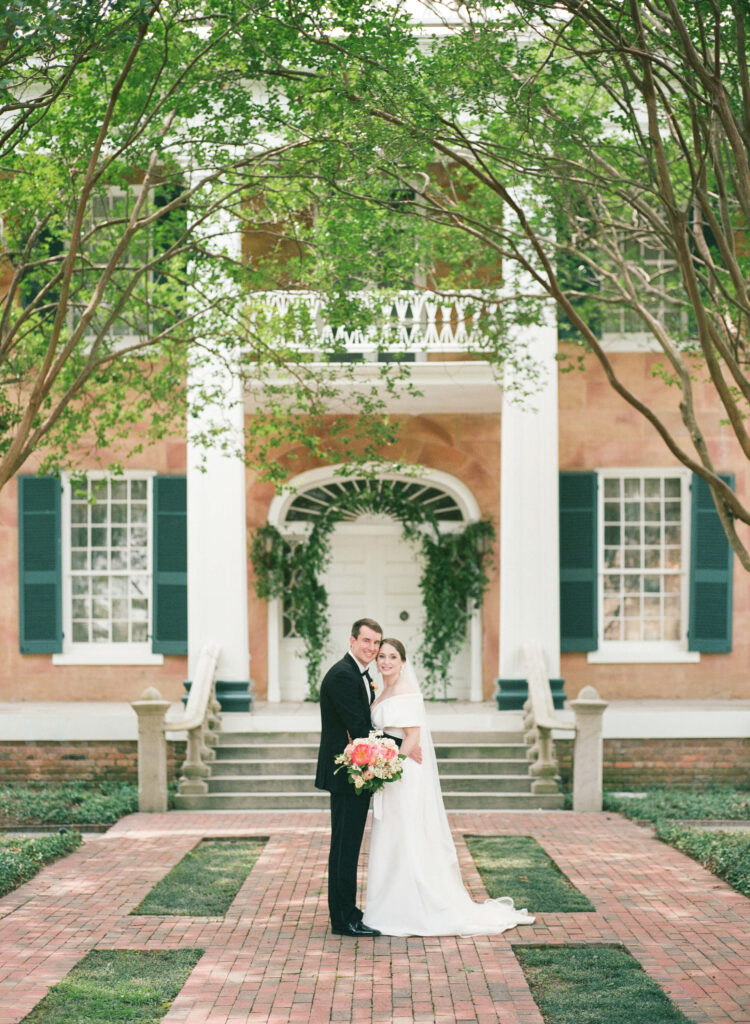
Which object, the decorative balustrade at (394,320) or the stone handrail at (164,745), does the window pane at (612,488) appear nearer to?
the decorative balustrade at (394,320)

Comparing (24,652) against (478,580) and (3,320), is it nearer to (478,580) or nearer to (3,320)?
(478,580)

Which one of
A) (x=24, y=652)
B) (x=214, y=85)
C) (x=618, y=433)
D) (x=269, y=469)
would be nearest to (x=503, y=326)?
(x=269, y=469)

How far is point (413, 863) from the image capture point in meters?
7.43

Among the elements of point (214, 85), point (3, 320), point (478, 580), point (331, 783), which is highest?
point (214, 85)

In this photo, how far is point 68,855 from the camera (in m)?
10.2

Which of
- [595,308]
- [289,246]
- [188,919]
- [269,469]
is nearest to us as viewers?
[188,919]

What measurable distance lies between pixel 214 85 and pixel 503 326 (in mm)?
3476

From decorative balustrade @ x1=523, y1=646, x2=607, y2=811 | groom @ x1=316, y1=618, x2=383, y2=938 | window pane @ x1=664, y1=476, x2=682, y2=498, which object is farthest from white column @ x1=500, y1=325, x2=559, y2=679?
groom @ x1=316, y1=618, x2=383, y2=938

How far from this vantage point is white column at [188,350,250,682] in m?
14.1

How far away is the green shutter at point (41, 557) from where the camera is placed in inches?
605

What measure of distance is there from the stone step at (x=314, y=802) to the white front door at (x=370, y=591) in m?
3.61

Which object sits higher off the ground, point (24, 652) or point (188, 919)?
point (24, 652)

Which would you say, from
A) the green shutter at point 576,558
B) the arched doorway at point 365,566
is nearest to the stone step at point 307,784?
the green shutter at point 576,558

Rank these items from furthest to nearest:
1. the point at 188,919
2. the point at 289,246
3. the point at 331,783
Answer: the point at 289,246 < the point at 188,919 < the point at 331,783
